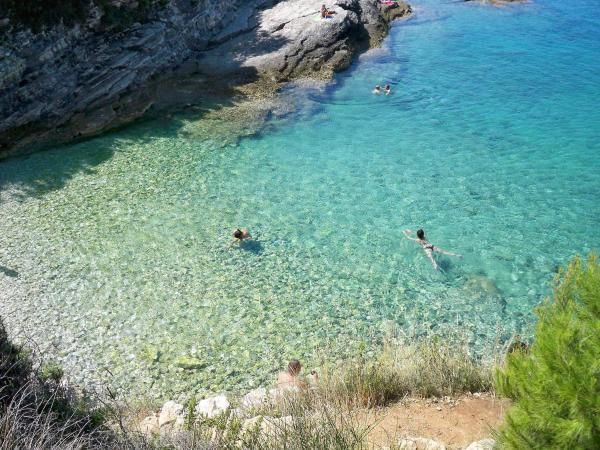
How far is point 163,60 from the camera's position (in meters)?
24.7

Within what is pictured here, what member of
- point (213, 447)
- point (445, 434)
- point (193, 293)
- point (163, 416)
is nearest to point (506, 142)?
point (193, 293)

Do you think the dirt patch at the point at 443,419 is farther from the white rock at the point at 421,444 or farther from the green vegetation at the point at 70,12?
the green vegetation at the point at 70,12

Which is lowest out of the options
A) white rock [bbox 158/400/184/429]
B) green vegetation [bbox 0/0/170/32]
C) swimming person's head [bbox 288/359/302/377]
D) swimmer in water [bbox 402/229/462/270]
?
swimmer in water [bbox 402/229/462/270]

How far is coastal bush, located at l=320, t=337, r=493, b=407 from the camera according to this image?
8.56 meters

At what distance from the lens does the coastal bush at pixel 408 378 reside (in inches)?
337

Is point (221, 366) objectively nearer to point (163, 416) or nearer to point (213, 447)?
point (163, 416)

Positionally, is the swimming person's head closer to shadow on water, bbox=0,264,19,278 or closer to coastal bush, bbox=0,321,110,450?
coastal bush, bbox=0,321,110,450

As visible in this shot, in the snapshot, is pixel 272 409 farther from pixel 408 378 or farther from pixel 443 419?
pixel 443 419

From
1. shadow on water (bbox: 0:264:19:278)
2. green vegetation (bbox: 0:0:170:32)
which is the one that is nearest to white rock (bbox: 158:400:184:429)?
shadow on water (bbox: 0:264:19:278)

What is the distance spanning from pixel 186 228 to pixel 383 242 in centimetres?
556

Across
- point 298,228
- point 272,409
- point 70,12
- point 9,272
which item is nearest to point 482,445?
point 272,409

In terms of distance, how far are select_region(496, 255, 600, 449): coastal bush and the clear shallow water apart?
567 cm

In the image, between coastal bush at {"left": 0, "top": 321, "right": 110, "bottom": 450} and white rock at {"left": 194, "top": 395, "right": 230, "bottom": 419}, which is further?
white rock at {"left": 194, "top": 395, "right": 230, "bottom": 419}

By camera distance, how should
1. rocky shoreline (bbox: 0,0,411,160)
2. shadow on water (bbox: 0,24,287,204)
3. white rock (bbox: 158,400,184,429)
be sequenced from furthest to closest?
rocky shoreline (bbox: 0,0,411,160) < shadow on water (bbox: 0,24,287,204) < white rock (bbox: 158,400,184,429)
